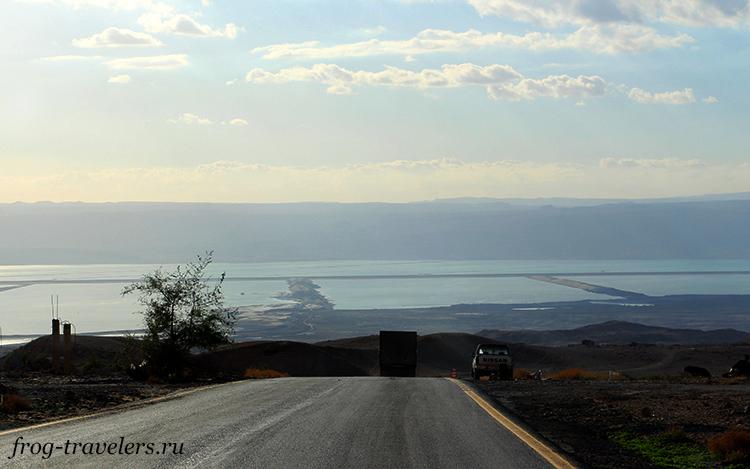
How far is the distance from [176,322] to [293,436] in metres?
29.8

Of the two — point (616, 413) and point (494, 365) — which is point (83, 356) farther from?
point (616, 413)

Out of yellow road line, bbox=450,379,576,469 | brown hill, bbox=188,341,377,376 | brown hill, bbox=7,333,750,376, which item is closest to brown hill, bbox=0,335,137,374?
brown hill, bbox=7,333,750,376

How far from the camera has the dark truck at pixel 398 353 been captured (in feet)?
179

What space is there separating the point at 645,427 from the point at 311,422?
6304 mm

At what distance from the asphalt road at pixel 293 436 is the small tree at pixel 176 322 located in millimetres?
20221

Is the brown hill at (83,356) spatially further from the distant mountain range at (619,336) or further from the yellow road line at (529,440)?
the distant mountain range at (619,336)

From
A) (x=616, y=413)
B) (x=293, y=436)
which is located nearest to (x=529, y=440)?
(x=293, y=436)

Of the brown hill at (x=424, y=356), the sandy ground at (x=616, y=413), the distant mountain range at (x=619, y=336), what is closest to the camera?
the sandy ground at (x=616, y=413)

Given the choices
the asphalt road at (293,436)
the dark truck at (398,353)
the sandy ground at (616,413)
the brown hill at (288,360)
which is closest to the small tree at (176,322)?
the dark truck at (398,353)

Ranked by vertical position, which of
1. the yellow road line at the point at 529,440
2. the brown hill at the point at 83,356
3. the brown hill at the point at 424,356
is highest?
the yellow road line at the point at 529,440

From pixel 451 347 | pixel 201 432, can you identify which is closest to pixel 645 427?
pixel 201 432

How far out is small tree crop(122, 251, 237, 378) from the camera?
4309cm

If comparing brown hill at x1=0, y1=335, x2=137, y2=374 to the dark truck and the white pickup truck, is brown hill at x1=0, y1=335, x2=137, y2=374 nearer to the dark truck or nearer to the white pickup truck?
the dark truck

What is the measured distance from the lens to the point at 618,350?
89.2 meters
